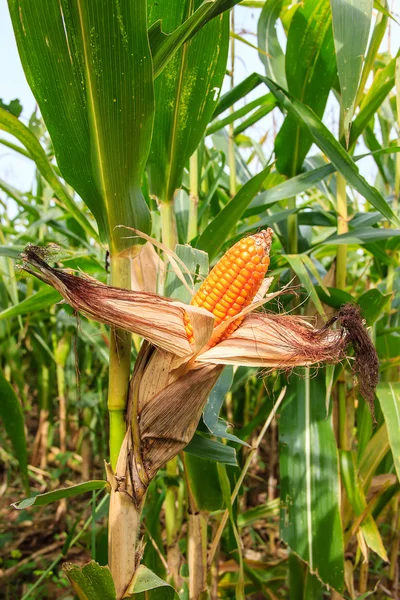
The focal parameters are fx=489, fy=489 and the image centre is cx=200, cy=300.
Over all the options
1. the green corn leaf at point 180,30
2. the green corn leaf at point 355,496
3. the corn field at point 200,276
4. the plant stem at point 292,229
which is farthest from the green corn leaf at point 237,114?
the green corn leaf at point 355,496

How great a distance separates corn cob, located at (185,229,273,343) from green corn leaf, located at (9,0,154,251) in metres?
0.15

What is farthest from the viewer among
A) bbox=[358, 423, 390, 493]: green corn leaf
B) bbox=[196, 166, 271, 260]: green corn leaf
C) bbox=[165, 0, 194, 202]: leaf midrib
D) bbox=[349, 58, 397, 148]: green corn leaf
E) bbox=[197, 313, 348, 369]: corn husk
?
bbox=[358, 423, 390, 493]: green corn leaf

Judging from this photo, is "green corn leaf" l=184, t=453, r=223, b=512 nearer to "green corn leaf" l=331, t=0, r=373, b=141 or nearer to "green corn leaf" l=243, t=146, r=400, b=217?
"green corn leaf" l=243, t=146, r=400, b=217

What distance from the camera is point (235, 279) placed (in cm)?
64

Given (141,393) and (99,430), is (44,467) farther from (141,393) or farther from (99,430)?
(141,393)

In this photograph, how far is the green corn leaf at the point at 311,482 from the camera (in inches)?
42.2

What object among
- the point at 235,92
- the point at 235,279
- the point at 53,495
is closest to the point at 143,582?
the point at 53,495

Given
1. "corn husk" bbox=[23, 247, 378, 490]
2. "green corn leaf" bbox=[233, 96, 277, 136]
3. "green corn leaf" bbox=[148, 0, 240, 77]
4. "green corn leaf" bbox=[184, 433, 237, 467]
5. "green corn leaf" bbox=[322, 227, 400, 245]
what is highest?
"green corn leaf" bbox=[233, 96, 277, 136]

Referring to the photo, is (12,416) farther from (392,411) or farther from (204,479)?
(392,411)

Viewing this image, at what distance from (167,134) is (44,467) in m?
2.03

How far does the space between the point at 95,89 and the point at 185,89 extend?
0.83 ft

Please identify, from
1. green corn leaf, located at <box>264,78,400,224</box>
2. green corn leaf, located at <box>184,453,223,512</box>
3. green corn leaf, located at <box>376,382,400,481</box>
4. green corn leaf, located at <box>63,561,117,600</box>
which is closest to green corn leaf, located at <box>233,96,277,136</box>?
green corn leaf, located at <box>264,78,400,224</box>

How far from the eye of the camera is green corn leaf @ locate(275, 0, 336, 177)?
1059mm

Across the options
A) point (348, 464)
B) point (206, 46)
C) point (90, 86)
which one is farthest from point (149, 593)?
point (206, 46)
